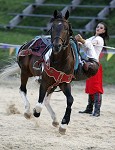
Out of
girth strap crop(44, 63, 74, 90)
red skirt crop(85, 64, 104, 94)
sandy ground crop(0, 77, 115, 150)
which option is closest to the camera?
sandy ground crop(0, 77, 115, 150)

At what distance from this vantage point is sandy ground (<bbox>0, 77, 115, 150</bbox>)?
6.79m

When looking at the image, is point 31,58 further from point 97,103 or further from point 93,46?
point 97,103

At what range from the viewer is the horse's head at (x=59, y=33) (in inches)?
271

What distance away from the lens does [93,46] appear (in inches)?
348

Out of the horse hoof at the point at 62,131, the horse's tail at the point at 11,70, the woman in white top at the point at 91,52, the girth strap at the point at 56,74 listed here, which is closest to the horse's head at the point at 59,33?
the girth strap at the point at 56,74

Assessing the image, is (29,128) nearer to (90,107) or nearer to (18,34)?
(90,107)

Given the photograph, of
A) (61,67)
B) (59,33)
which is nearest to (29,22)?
(61,67)

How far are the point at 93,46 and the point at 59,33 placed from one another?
6.39ft

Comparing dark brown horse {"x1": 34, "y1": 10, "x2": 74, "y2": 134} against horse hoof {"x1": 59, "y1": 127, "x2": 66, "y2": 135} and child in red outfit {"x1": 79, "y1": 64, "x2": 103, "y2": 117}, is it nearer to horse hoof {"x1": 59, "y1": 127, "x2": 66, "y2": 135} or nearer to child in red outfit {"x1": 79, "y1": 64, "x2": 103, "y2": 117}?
horse hoof {"x1": 59, "y1": 127, "x2": 66, "y2": 135}

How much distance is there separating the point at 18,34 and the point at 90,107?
10022mm

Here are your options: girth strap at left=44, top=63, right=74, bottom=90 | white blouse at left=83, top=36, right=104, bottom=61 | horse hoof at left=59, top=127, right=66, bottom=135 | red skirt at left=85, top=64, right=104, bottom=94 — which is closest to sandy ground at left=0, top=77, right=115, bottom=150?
horse hoof at left=59, top=127, right=66, bottom=135

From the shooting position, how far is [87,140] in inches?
285

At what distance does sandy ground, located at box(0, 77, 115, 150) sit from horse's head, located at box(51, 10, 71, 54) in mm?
1242

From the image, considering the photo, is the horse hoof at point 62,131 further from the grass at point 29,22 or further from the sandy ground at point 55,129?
the grass at point 29,22
